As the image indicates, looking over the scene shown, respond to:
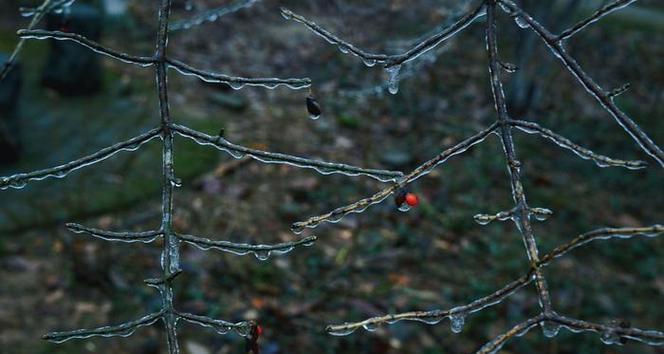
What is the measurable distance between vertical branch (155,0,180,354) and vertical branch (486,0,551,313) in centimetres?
38

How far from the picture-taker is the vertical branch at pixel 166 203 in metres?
0.71

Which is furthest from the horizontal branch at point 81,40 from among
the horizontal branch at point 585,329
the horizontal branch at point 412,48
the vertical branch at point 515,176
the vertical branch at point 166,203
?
the horizontal branch at point 585,329

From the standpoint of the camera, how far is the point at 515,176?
2.49 ft

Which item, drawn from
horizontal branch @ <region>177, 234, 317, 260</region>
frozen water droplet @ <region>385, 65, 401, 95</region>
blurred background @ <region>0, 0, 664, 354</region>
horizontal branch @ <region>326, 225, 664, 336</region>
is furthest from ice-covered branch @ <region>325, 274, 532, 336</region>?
blurred background @ <region>0, 0, 664, 354</region>

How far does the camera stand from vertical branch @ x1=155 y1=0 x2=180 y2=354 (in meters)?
0.71

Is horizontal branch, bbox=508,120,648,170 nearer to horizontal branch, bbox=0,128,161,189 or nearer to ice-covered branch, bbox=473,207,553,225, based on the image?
ice-covered branch, bbox=473,207,553,225

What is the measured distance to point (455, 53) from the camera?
7.34m

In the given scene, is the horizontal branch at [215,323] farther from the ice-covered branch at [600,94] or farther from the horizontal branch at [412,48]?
the ice-covered branch at [600,94]

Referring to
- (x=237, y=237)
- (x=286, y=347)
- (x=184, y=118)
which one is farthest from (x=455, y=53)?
(x=286, y=347)

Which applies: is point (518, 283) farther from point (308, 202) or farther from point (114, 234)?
point (308, 202)

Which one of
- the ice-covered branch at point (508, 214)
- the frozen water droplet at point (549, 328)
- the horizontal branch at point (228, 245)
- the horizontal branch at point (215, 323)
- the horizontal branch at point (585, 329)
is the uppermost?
the ice-covered branch at point (508, 214)

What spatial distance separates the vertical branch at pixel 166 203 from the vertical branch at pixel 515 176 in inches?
15.1

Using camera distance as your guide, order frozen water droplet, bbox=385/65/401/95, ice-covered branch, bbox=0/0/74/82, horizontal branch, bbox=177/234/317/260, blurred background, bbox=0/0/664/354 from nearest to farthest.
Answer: horizontal branch, bbox=177/234/317/260, frozen water droplet, bbox=385/65/401/95, ice-covered branch, bbox=0/0/74/82, blurred background, bbox=0/0/664/354

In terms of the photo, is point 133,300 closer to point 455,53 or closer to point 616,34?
point 455,53
